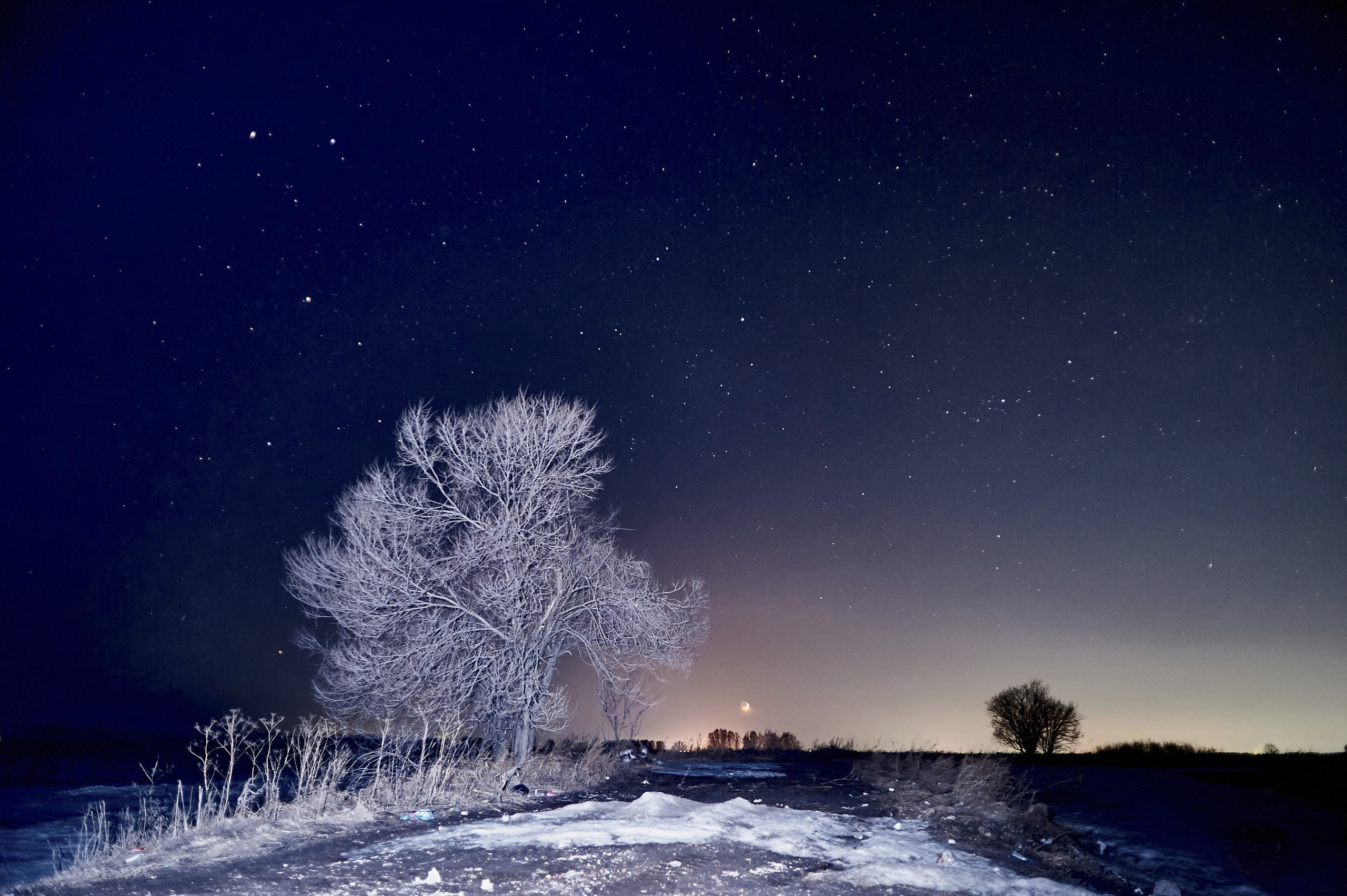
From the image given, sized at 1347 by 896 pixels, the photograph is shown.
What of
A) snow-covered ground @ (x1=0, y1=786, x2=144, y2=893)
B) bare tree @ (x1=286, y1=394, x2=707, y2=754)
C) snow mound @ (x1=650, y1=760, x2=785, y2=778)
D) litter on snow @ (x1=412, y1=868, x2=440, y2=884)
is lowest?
snow-covered ground @ (x1=0, y1=786, x2=144, y2=893)

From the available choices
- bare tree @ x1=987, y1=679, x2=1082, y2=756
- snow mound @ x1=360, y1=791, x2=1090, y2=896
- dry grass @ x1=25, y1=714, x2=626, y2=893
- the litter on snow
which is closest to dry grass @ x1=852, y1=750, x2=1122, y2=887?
snow mound @ x1=360, y1=791, x2=1090, y2=896

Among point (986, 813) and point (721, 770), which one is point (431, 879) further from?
point (721, 770)

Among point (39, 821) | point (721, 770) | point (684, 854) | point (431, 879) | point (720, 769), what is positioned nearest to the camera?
point (431, 879)

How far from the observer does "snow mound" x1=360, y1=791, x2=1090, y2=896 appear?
7066 millimetres

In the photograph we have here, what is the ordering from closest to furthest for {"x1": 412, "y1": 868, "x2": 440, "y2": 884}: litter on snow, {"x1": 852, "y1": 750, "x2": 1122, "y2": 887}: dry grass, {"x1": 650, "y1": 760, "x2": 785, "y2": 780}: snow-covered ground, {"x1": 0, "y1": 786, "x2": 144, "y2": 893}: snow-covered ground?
{"x1": 412, "y1": 868, "x2": 440, "y2": 884}: litter on snow, {"x1": 0, "y1": 786, "x2": 144, "y2": 893}: snow-covered ground, {"x1": 852, "y1": 750, "x2": 1122, "y2": 887}: dry grass, {"x1": 650, "y1": 760, "x2": 785, "y2": 780}: snow-covered ground

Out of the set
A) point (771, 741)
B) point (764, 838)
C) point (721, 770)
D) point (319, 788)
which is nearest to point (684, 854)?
point (764, 838)

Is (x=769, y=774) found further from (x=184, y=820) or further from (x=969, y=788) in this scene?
(x=184, y=820)

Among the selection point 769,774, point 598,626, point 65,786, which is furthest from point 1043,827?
point 65,786

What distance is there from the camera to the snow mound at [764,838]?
707cm

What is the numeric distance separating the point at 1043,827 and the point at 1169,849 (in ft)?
4.89

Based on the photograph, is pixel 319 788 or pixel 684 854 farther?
pixel 319 788

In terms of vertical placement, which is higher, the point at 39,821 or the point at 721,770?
the point at 721,770

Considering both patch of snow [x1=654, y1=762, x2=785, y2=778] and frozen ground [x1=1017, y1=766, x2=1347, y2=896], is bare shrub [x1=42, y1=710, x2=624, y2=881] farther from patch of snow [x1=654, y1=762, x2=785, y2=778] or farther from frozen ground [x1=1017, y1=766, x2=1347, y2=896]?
frozen ground [x1=1017, y1=766, x2=1347, y2=896]

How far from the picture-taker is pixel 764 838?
27.0 feet
